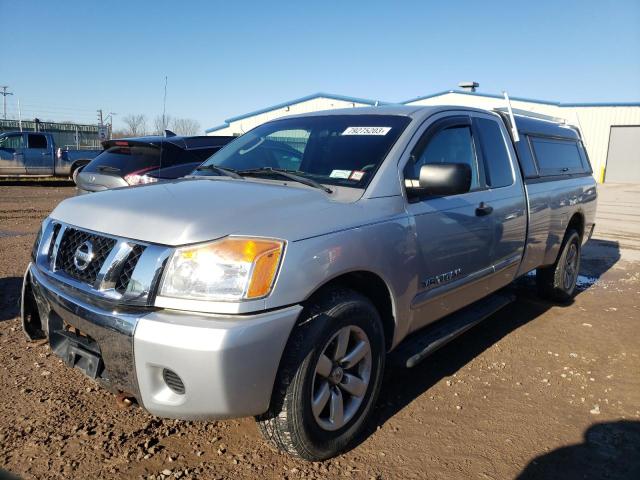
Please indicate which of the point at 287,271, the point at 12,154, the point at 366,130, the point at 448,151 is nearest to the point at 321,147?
the point at 366,130

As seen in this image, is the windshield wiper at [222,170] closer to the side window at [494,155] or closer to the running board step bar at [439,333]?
the running board step bar at [439,333]

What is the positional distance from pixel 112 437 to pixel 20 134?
58.5 feet

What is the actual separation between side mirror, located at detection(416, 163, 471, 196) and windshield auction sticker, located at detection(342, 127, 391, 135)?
442 millimetres

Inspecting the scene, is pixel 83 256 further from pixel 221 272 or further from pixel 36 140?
pixel 36 140

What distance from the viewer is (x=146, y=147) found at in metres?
6.67

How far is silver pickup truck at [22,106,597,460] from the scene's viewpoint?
84.4 inches

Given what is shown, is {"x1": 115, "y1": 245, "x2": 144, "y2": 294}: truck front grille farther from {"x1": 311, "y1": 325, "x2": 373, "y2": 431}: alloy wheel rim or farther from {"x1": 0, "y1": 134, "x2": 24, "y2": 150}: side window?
{"x1": 0, "y1": 134, "x2": 24, "y2": 150}: side window

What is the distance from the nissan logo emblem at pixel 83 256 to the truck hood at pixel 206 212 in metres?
0.10

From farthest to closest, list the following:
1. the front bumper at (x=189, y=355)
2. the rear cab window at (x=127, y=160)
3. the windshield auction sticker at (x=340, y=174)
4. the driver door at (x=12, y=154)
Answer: the driver door at (x=12, y=154) → the rear cab window at (x=127, y=160) → the windshield auction sticker at (x=340, y=174) → the front bumper at (x=189, y=355)

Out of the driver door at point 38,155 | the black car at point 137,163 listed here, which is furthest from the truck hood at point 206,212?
the driver door at point 38,155

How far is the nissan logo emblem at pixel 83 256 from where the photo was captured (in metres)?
2.43

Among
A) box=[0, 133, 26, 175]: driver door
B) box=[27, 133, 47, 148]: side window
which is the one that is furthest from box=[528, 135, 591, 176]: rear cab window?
box=[0, 133, 26, 175]: driver door

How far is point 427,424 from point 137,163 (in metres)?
5.11

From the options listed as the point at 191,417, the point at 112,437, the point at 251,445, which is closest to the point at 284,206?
the point at 191,417
